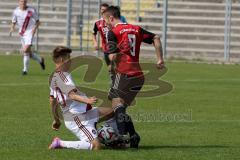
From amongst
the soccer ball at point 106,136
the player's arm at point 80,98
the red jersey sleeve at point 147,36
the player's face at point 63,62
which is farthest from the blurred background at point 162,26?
the player's arm at point 80,98

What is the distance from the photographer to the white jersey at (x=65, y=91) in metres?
11.5

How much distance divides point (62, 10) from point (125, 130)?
3037cm

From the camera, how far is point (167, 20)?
3950 cm

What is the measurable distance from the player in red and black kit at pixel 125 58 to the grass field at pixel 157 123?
2.33 ft

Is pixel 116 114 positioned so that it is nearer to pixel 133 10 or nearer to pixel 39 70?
pixel 39 70

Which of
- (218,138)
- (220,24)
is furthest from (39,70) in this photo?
(218,138)

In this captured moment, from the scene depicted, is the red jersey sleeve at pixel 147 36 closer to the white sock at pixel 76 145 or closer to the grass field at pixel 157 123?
the grass field at pixel 157 123

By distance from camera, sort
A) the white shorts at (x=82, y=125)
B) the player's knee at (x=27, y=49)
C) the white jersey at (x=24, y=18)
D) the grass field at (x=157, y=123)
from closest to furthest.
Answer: the grass field at (x=157, y=123) < the white shorts at (x=82, y=125) < the player's knee at (x=27, y=49) < the white jersey at (x=24, y=18)

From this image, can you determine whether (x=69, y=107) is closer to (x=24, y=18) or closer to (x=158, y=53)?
(x=158, y=53)

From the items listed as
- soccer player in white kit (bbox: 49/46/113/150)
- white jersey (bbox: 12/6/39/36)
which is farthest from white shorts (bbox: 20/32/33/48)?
soccer player in white kit (bbox: 49/46/113/150)

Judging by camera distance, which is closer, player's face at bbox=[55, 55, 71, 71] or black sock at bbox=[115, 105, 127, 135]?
player's face at bbox=[55, 55, 71, 71]

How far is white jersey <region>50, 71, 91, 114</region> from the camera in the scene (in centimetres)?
1153

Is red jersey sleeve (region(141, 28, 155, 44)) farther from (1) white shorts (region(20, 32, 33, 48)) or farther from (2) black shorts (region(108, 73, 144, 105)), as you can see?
(1) white shorts (region(20, 32, 33, 48))

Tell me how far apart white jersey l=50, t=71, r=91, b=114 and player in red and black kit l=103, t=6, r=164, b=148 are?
0.60 metres
